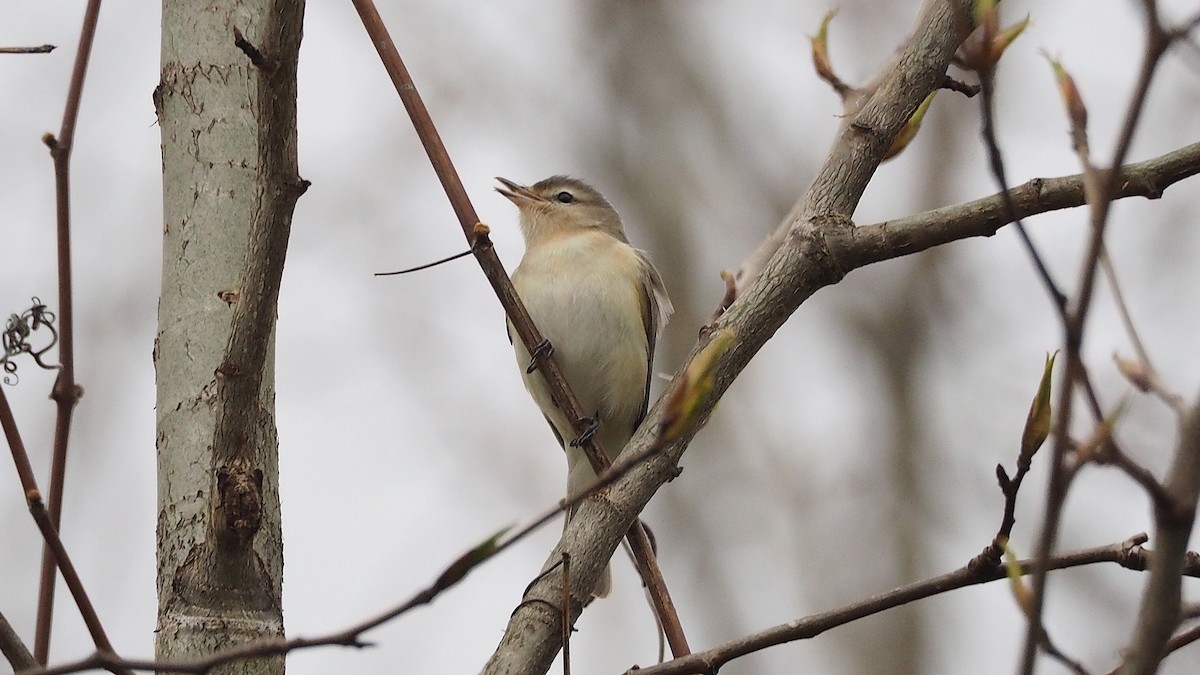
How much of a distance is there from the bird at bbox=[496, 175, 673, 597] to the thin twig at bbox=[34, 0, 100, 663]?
6.96 ft

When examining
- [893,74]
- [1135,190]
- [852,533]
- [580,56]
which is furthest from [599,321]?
[580,56]

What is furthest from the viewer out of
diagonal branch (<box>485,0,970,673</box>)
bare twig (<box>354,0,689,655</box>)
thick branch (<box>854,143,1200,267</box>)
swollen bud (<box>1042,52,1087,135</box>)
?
bare twig (<box>354,0,689,655</box>)

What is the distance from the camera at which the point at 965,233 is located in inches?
87.7

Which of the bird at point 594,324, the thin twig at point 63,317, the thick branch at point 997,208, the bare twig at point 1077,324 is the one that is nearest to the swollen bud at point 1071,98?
the thick branch at point 997,208

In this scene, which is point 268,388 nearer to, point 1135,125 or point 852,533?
point 1135,125

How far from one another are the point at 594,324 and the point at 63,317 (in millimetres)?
2535

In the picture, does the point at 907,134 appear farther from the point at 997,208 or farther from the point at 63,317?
the point at 63,317

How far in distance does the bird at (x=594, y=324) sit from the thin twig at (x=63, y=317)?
2121 mm

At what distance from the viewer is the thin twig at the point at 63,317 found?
2172mm

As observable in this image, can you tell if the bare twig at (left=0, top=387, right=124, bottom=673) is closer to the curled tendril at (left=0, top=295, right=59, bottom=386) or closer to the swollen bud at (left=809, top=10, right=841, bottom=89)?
the curled tendril at (left=0, top=295, right=59, bottom=386)

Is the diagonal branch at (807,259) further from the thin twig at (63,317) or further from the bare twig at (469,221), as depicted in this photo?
the thin twig at (63,317)

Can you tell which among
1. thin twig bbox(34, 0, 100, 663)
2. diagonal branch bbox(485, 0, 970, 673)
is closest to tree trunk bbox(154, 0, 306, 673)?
thin twig bbox(34, 0, 100, 663)

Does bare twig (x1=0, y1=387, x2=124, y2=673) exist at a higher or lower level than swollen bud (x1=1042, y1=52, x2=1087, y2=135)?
lower

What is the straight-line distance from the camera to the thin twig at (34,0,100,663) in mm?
2172
